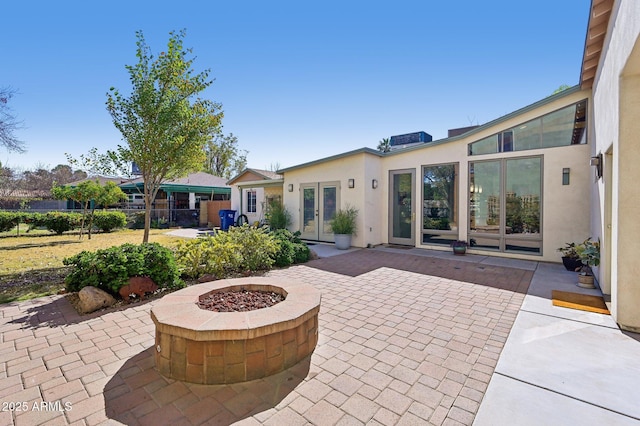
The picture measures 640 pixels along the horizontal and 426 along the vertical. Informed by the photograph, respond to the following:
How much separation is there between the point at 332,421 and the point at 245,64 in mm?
10763

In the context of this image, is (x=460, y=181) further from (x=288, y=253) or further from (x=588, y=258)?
(x=288, y=253)

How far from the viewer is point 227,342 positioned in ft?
8.60

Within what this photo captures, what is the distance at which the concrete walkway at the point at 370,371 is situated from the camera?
2270mm

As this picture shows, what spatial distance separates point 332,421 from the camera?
7.17 ft

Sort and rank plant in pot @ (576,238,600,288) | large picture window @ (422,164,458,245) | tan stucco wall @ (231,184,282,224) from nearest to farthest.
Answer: plant in pot @ (576,238,600,288) → large picture window @ (422,164,458,245) → tan stucco wall @ (231,184,282,224)

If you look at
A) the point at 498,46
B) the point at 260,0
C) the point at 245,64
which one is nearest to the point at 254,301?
the point at 260,0

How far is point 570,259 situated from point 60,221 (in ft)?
63.1

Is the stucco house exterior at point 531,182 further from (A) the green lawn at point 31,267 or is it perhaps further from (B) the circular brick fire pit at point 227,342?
(A) the green lawn at point 31,267

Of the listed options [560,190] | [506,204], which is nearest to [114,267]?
[506,204]

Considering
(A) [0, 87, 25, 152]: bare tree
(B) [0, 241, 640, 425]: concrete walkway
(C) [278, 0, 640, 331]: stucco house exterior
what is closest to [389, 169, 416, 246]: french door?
(C) [278, 0, 640, 331]: stucco house exterior


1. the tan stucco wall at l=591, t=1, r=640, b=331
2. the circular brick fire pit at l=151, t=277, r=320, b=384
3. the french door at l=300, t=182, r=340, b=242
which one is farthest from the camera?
the french door at l=300, t=182, r=340, b=242

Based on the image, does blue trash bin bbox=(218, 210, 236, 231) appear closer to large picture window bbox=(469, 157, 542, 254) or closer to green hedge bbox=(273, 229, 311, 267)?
green hedge bbox=(273, 229, 311, 267)

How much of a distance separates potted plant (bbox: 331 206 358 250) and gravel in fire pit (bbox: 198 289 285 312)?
20.9 feet

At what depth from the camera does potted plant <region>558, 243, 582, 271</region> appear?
6837 millimetres
